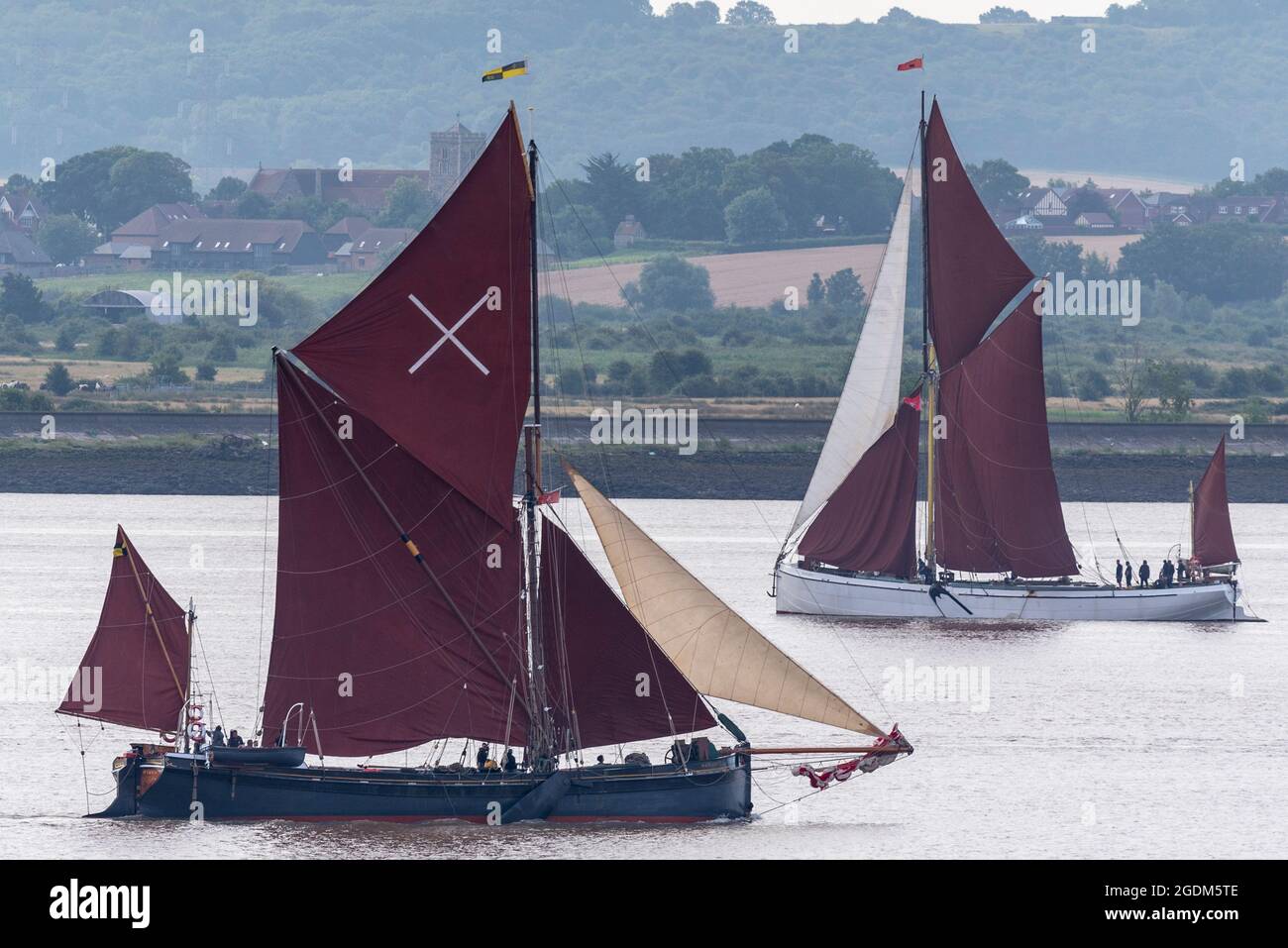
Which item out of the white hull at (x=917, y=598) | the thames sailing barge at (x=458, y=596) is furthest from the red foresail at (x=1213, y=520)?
the thames sailing barge at (x=458, y=596)

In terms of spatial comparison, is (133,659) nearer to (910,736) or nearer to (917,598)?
(910,736)

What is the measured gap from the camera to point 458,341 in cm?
4269

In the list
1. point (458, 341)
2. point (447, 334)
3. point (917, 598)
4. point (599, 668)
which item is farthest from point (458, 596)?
point (917, 598)

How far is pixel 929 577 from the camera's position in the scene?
75.9 m

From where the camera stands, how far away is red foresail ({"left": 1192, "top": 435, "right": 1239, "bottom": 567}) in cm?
7625

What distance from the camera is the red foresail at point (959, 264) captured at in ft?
248

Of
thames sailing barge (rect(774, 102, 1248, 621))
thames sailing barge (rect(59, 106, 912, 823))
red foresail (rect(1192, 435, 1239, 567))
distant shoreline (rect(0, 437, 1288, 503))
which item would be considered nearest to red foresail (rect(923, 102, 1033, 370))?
thames sailing barge (rect(774, 102, 1248, 621))

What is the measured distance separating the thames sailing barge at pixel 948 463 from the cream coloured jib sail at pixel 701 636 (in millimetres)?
31924

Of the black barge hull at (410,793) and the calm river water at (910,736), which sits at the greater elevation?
the black barge hull at (410,793)

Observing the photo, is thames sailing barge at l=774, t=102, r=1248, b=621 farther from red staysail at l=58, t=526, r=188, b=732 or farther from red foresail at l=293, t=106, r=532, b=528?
red staysail at l=58, t=526, r=188, b=732

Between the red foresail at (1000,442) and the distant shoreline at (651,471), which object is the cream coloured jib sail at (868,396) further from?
the distant shoreline at (651,471)
